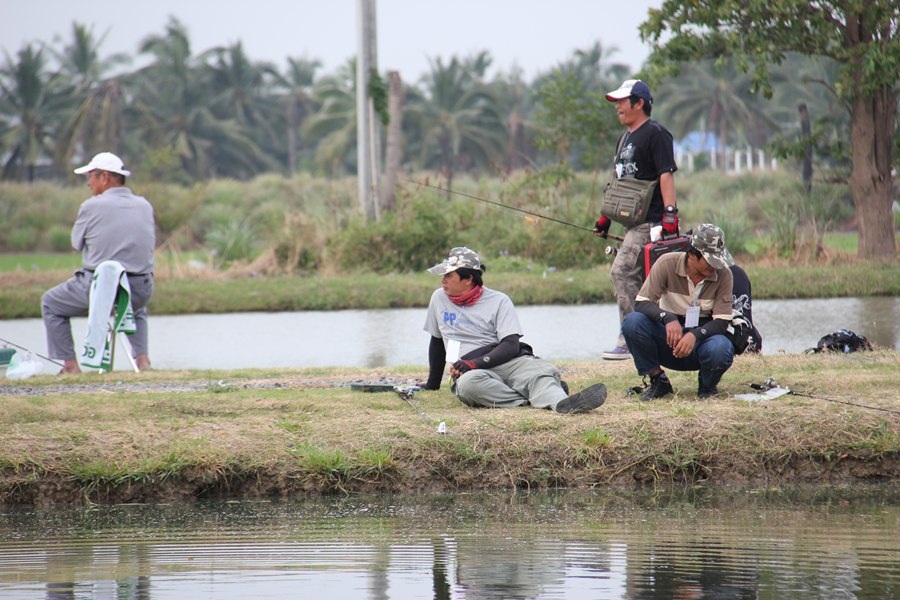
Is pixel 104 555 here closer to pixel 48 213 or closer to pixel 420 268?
pixel 420 268

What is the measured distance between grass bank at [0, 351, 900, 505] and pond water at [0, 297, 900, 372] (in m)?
3.47

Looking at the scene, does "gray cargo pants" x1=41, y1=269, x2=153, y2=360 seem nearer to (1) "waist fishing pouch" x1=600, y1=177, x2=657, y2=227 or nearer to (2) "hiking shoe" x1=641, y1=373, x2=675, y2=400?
(1) "waist fishing pouch" x1=600, y1=177, x2=657, y2=227

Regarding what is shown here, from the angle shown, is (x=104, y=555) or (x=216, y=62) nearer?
(x=104, y=555)

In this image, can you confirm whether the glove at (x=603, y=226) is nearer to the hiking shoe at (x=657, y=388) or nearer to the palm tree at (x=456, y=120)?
the hiking shoe at (x=657, y=388)

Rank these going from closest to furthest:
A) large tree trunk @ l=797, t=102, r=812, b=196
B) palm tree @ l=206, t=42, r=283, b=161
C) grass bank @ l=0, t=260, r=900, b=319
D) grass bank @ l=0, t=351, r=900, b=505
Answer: grass bank @ l=0, t=351, r=900, b=505 < grass bank @ l=0, t=260, r=900, b=319 < large tree trunk @ l=797, t=102, r=812, b=196 < palm tree @ l=206, t=42, r=283, b=161

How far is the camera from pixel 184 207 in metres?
28.2

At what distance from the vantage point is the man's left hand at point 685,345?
7.96 m

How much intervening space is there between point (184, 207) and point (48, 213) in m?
12.5

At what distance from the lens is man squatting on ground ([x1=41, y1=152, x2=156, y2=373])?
35.1 feet

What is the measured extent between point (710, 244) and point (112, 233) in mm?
5365

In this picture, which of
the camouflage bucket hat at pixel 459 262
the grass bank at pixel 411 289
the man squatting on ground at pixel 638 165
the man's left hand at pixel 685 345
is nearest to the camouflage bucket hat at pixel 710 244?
the man's left hand at pixel 685 345

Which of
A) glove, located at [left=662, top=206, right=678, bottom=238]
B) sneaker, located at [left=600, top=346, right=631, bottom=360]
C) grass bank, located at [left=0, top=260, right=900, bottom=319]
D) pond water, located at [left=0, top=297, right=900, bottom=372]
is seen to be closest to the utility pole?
grass bank, located at [left=0, top=260, right=900, bottom=319]

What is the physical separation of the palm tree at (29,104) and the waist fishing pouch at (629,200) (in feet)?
A: 192

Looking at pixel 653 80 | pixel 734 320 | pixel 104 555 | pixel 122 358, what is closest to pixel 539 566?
pixel 104 555
